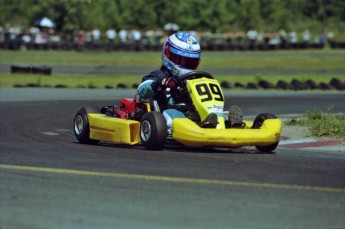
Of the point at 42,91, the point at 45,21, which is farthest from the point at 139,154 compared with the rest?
the point at 45,21

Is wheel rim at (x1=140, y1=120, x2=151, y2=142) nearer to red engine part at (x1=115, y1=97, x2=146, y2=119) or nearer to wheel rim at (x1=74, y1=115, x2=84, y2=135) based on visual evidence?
red engine part at (x1=115, y1=97, x2=146, y2=119)

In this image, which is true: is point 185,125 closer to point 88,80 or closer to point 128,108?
point 128,108

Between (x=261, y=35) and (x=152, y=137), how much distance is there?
245 ft

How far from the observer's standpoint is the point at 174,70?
1278cm

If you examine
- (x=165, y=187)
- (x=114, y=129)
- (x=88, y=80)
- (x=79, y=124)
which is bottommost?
(x=88, y=80)

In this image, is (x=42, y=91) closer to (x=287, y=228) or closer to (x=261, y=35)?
(x=287, y=228)

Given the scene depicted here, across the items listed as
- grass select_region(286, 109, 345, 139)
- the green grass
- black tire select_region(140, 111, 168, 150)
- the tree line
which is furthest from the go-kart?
the tree line

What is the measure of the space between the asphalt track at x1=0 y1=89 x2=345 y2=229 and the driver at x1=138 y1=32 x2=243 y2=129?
0.74 meters

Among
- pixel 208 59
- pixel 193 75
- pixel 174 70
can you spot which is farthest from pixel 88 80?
pixel 193 75

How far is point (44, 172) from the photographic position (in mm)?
9148

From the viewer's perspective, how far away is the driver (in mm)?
12289

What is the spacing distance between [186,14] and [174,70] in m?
68.0

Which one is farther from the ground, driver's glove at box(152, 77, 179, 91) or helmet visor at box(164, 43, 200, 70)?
helmet visor at box(164, 43, 200, 70)

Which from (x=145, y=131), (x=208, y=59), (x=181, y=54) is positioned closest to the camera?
(x=145, y=131)
